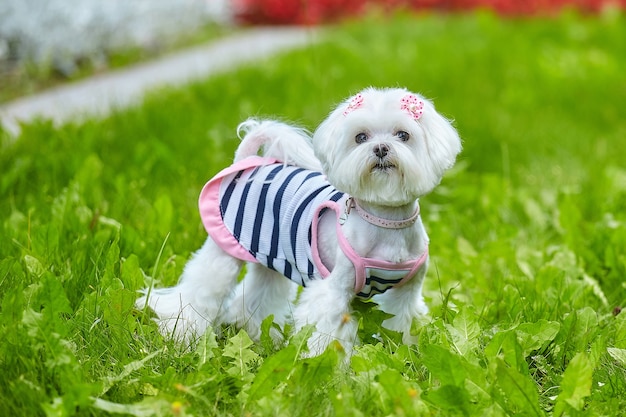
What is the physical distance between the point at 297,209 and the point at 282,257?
17cm

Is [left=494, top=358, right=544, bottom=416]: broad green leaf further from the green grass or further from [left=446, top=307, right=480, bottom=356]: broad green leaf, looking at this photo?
[left=446, top=307, right=480, bottom=356]: broad green leaf

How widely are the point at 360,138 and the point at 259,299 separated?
3.01ft

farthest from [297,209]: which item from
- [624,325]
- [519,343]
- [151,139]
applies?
[151,139]

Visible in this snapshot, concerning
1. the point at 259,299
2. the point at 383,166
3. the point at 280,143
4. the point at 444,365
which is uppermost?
→ the point at 383,166

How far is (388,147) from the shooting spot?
261 centimetres

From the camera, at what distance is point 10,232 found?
11.4 ft

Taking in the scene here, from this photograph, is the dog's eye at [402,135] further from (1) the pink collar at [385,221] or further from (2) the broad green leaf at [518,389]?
(2) the broad green leaf at [518,389]

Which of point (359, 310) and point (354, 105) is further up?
point (354, 105)

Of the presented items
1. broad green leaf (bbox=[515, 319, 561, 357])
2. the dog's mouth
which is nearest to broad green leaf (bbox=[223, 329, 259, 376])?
the dog's mouth

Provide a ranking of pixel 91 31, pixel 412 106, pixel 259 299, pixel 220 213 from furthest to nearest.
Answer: pixel 91 31
pixel 259 299
pixel 220 213
pixel 412 106

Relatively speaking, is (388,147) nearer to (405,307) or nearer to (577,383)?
(405,307)

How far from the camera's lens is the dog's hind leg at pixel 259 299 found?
3.25 metres

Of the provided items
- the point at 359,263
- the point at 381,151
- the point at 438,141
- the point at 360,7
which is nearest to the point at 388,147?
the point at 381,151

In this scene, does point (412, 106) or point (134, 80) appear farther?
point (134, 80)
